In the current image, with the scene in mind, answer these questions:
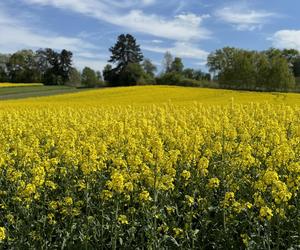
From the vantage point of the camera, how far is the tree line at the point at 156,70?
221ft

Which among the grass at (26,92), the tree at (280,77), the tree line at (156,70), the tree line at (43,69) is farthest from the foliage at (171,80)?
the tree line at (43,69)

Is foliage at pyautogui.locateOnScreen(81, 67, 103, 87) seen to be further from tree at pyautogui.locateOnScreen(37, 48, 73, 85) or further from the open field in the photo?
the open field

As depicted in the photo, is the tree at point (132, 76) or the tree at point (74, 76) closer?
the tree at point (132, 76)

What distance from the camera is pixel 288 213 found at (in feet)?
19.5

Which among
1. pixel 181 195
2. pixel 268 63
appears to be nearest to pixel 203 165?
pixel 181 195

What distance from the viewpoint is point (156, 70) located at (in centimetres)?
11238

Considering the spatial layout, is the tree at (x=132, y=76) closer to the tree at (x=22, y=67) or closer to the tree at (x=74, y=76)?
the tree at (x=74, y=76)

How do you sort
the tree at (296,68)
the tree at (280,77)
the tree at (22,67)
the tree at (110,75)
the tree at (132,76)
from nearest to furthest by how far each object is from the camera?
1. the tree at (280,77)
2. the tree at (132,76)
3. the tree at (110,75)
4. the tree at (296,68)
5. the tree at (22,67)

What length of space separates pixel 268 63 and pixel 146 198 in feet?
215

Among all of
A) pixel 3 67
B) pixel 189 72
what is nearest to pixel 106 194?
pixel 189 72

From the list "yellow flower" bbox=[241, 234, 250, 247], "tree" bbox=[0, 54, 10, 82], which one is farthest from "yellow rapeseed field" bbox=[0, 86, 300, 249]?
"tree" bbox=[0, 54, 10, 82]

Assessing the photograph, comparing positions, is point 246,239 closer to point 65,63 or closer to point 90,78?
point 90,78

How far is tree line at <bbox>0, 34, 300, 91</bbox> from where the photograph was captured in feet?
221

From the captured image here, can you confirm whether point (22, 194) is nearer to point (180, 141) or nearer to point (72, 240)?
point (72, 240)
